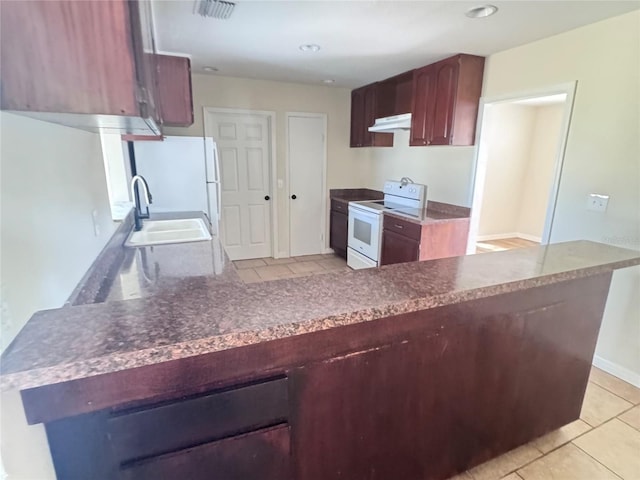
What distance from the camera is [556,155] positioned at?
272 centimetres

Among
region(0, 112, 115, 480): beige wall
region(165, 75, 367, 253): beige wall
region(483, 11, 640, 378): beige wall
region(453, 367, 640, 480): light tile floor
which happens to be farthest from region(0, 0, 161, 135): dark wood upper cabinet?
region(165, 75, 367, 253): beige wall

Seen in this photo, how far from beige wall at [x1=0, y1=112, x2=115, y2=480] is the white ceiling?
1.43 meters

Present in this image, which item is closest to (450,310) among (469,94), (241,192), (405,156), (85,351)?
(85,351)

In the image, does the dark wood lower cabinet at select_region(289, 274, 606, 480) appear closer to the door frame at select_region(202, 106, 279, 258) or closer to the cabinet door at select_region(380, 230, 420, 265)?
the cabinet door at select_region(380, 230, 420, 265)

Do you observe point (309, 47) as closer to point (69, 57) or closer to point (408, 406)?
point (69, 57)

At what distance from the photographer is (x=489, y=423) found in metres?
1.49

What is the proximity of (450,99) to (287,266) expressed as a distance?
2828 millimetres

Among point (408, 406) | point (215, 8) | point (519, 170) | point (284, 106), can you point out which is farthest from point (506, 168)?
point (408, 406)

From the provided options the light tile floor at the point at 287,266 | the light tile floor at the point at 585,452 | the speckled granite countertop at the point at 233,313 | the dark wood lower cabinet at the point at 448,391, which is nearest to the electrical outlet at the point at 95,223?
the speckled granite countertop at the point at 233,313

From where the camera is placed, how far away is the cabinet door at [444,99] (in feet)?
10.7

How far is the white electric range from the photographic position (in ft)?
12.7

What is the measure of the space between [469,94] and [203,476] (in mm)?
3585

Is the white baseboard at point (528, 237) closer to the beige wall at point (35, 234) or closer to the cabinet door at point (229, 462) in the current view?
the cabinet door at point (229, 462)

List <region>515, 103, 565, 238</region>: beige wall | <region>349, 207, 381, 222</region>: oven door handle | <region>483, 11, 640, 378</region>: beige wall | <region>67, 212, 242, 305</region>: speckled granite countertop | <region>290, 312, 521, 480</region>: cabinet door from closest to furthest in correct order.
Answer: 1. <region>290, 312, 521, 480</region>: cabinet door
2. <region>67, 212, 242, 305</region>: speckled granite countertop
3. <region>483, 11, 640, 378</region>: beige wall
4. <region>349, 207, 381, 222</region>: oven door handle
5. <region>515, 103, 565, 238</region>: beige wall
